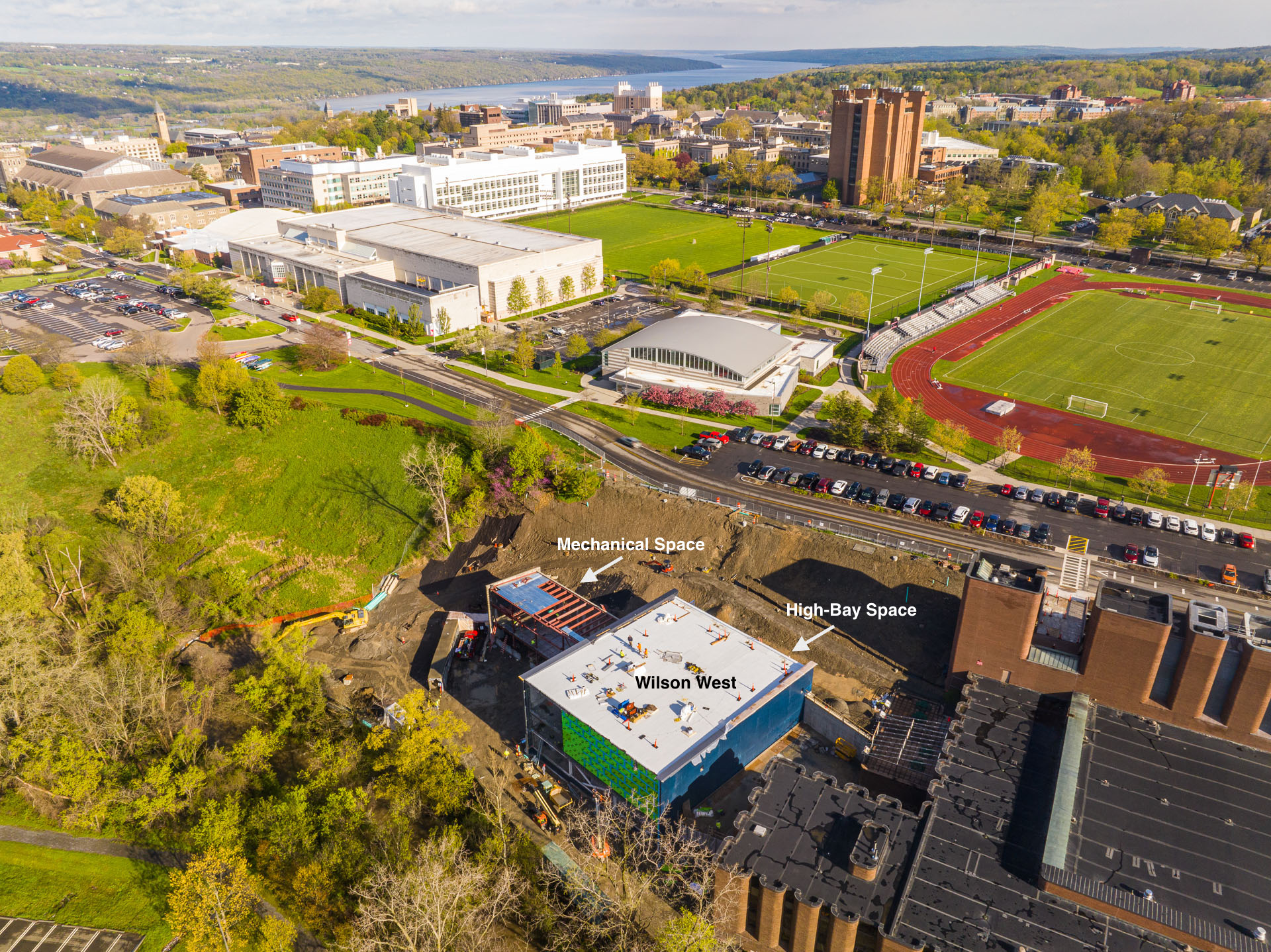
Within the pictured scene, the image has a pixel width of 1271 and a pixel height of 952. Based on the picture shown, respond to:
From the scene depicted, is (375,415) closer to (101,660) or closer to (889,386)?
(101,660)

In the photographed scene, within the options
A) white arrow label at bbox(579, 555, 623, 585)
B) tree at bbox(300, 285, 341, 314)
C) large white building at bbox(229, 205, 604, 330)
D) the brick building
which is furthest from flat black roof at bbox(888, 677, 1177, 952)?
tree at bbox(300, 285, 341, 314)

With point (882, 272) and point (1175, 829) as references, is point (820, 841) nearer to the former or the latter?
point (1175, 829)

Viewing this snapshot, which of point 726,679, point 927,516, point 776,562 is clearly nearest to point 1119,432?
point 927,516

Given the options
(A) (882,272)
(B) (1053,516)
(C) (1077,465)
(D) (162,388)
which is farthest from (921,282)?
(D) (162,388)

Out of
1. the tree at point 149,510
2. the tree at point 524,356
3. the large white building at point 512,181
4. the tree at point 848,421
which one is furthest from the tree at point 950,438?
the large white building at point 512,181

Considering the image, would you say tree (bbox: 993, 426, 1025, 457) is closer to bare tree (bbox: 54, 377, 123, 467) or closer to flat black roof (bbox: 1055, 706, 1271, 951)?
flat black roof (bbox: 1055, 706, 1271, 951)

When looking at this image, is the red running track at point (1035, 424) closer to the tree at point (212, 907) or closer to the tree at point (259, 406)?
the tree at point (259, 406)
